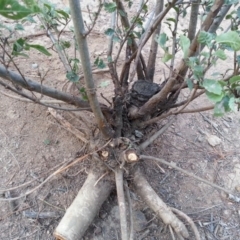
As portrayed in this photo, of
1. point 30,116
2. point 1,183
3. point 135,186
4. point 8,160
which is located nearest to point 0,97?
point 30,116

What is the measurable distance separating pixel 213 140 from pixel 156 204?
0.54 metres

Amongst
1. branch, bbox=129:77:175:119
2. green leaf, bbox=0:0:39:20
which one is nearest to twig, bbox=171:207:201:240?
branch, bbox=129:77:175:119

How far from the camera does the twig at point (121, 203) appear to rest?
1210 millimetres

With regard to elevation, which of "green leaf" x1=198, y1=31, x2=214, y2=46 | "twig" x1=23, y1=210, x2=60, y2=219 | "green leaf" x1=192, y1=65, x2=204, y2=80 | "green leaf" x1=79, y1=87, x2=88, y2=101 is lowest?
"twig" x1=23, y1=210, x2=60, y2=219

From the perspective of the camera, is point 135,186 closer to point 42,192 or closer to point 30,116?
point 42,192

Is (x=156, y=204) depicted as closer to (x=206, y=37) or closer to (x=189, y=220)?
(x=189, y=220)

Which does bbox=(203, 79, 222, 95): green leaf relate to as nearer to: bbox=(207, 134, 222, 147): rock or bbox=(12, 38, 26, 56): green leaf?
bbox=(12, 38, 26, 56): green leaf

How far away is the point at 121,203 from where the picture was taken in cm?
126

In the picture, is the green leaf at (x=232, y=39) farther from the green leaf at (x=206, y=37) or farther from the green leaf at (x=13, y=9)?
the green leaf at (x=13, y=9)

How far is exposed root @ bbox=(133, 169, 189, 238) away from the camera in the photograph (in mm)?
1326

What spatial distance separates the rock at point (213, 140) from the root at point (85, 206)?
61 cm

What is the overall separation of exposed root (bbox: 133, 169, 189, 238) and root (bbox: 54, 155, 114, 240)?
0.12 meters

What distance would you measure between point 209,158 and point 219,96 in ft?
2.93

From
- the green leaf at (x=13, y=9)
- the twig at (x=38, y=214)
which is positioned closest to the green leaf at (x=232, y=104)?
the green leaf at (x=13, y=9)
